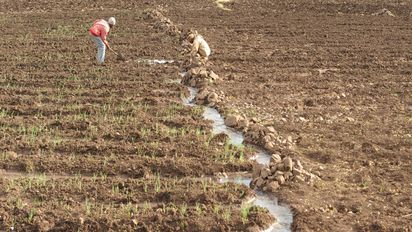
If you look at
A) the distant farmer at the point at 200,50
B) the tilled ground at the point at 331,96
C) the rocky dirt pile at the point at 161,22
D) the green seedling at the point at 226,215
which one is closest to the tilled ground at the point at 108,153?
the green seedling at the point at 226,215

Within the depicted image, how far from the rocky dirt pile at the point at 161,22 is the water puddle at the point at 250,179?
26.1ft

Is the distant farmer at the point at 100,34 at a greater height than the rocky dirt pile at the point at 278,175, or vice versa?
the rocky dirt pile at the point at 278,175

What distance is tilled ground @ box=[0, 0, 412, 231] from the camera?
7.64 meters

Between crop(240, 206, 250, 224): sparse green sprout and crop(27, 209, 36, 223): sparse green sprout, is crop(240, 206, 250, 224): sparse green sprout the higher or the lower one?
the higher one

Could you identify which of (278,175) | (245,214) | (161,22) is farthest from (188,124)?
(161,22)

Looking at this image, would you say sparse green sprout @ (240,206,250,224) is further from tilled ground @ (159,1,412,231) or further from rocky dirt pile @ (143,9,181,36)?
rocky dirt pile @ (143,9,181,36)

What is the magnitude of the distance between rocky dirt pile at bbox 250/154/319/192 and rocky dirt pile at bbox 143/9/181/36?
10912 millimetres

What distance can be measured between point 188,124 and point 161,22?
1083 centimetres

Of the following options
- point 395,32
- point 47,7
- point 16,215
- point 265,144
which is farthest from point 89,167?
point 47,7

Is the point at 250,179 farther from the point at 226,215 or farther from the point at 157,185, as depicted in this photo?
the point at 226,215

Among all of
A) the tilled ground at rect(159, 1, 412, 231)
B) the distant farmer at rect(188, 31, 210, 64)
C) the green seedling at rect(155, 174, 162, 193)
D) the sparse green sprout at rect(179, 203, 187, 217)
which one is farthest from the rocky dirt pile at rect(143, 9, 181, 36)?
the sparse green sprout at rect(179, 203, 187, 217)

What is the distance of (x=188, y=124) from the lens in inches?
422

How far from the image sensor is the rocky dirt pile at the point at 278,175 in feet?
27.6

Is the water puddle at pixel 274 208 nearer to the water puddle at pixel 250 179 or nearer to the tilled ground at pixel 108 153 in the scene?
the water puddle at pixel 250 179
